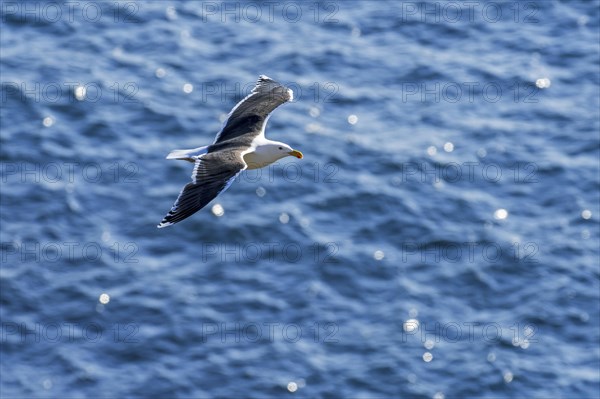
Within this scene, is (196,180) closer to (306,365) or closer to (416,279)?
(306,365)

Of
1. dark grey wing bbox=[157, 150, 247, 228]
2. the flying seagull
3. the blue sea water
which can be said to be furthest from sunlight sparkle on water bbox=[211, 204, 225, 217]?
dark grey wing bbox=[157, 150, 247, 228]

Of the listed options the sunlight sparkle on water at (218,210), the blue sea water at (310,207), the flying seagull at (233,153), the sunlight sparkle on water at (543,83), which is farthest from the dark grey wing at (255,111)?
the sunlight sparkle on water at (543,83)

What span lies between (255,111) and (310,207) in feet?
43.4

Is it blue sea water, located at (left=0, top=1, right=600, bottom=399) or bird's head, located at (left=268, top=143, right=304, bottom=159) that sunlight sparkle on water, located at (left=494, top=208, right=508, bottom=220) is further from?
bird's head, located at (left=268, top=143, right=304, bottom=159)

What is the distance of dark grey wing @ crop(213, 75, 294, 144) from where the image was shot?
70.1 ft

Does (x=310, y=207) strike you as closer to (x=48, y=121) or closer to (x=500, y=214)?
(x=500, y=214)

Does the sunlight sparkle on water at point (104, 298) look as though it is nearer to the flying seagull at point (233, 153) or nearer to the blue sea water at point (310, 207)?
the blue sea water at point (310, 207)

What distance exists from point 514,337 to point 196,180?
16393 mm

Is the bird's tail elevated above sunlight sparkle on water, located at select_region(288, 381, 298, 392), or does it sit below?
above

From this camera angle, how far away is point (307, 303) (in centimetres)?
3275

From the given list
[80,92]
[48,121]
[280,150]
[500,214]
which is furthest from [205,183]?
[80,92]

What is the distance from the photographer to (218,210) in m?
34.8

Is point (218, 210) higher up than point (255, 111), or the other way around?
point (255, 111)

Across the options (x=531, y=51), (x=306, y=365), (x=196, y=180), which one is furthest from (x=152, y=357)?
(x=531, y=51)
